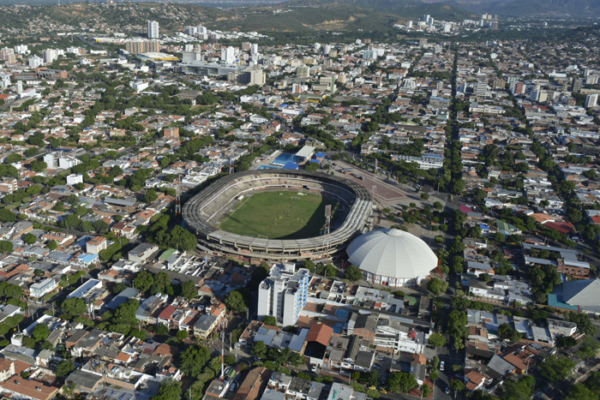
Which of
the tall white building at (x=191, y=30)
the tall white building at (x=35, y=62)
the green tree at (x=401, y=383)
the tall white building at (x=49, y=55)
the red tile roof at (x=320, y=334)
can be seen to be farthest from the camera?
the tall white building at (x=191, y=30)

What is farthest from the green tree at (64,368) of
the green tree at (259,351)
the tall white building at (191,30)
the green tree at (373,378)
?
the tall white building at (191,30)

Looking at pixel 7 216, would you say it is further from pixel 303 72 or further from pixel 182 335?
pixel 303 72

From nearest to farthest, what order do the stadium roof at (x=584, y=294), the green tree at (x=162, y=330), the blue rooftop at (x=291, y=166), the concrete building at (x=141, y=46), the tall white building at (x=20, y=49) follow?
1. the green tree at (x=162, y=330)
2. the stadium roof at (x=584, y=294)
3. the blue rooftop at (x=291, y=166)
4. the tall white building at (x=20, y=49)
5. the concrete building at (x=141, y=46)

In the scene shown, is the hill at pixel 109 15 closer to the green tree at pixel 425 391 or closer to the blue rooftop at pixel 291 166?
the blue rooftop at pixel 291 166

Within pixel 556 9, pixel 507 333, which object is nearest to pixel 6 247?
pixel 507 333

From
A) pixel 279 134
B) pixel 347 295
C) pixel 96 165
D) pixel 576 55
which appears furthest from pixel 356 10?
pixel 347 295

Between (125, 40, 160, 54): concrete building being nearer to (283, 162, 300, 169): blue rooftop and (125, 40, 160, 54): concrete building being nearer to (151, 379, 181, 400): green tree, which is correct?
(283, 162, 300, 169): blue rooftop
